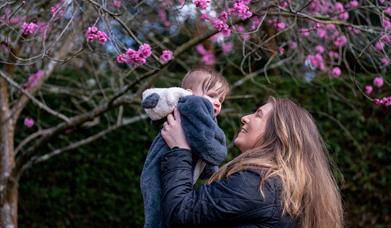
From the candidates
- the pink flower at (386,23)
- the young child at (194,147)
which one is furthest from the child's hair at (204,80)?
the pink flower at (386,23)

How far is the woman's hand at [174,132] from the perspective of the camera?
202 cm

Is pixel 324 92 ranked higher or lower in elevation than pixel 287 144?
lower

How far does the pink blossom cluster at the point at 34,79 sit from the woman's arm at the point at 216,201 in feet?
8.56

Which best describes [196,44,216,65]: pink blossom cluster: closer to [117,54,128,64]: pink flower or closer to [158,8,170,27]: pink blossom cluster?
[158,8,170,27]: pink blossom cluster

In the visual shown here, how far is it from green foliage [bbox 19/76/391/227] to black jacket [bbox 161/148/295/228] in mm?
3025

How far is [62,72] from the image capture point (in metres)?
5.57

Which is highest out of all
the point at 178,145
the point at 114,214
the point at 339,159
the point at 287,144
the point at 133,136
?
the point at 178,145

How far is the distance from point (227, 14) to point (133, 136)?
104 inches

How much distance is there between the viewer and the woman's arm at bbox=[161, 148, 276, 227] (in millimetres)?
1864

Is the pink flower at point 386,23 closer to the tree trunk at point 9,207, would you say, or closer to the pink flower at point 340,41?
the pink flower at point 340,41

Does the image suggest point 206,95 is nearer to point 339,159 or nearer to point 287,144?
point 287,144

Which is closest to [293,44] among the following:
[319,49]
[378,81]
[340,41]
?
[319,49]

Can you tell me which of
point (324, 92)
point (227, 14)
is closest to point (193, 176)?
point (227, 14)

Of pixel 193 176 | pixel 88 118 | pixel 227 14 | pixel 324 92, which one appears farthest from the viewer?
pixel 324 92
